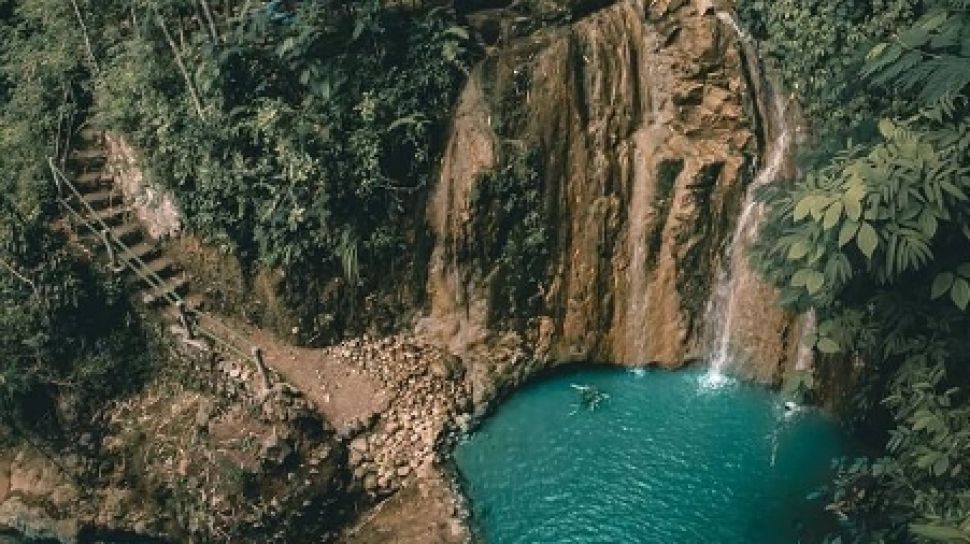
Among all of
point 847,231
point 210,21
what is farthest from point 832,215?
point 210,21

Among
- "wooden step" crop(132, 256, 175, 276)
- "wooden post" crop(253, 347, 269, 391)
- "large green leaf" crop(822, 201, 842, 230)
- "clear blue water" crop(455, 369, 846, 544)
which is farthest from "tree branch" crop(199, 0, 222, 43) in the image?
"large green leaf" crop(822, 201, 842, 230)

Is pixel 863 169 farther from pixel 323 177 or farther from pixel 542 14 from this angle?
pixel 323 177

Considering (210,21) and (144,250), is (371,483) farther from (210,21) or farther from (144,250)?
(210,21)

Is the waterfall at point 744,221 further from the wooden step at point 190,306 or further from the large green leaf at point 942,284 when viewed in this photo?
the wooden step at point 190,306

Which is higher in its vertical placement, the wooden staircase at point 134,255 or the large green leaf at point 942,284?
the large green leaf at point 942,284

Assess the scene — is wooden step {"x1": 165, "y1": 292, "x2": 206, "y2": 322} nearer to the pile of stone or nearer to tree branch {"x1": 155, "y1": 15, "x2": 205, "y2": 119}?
the pile of stone

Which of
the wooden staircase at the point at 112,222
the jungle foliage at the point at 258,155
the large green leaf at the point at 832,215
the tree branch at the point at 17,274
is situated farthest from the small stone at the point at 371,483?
the large green leaf at the point at 832,215

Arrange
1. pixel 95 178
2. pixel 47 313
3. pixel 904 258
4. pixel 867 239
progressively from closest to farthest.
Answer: pixel 867 239 < pixel 904 258 < pixel 47 313 < pixel 95 178
